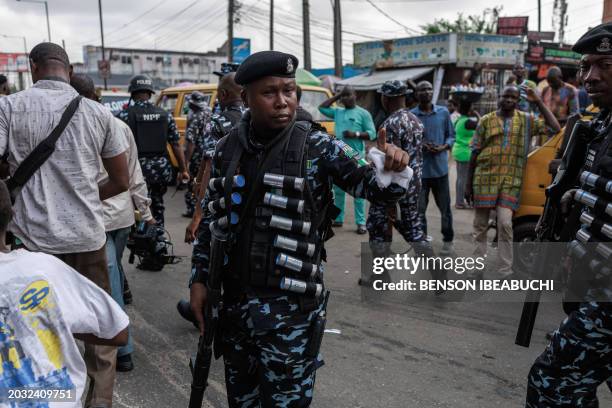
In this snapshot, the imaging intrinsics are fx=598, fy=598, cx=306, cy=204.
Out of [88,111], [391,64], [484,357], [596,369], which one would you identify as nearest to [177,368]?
[88,111]

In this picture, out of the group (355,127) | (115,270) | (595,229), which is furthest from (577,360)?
(355,127)

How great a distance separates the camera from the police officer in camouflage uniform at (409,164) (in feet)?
17.0

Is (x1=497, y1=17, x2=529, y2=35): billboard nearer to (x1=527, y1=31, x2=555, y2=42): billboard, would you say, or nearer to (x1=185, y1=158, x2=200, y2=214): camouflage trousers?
(x1=527, y1=31, x2=555, y2=42): billboard

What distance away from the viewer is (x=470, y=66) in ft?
64.1

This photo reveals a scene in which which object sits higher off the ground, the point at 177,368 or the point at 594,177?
the point at 594,177

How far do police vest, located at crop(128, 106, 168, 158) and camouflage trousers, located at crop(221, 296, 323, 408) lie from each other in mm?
4244

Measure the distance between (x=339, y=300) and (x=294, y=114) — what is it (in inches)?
127

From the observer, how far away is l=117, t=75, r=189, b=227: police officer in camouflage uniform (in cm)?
616

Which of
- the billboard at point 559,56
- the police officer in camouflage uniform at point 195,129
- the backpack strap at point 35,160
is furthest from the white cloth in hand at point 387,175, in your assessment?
the billboard at point 559,56

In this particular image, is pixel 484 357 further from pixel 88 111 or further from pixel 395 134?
pixel 88 111

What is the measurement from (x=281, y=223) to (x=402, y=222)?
323cm

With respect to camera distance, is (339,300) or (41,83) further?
(339,300)

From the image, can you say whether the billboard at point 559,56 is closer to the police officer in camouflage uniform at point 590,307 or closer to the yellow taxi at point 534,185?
the yellow taxi at point 534,185

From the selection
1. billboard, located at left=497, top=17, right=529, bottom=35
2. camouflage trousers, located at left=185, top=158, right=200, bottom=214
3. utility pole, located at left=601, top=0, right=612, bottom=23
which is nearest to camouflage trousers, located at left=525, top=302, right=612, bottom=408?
utility pole, located at left=601, top=0, right=612, bottom=23
